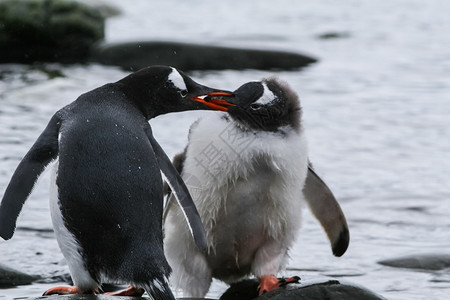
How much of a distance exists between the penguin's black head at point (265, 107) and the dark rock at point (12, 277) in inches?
49.9

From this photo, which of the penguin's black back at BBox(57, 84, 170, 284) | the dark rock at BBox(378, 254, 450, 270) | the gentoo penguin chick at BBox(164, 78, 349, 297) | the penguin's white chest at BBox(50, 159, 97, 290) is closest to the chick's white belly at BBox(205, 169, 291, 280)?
the gentoo penguin chick at BBox(164, 78, 349, 297)

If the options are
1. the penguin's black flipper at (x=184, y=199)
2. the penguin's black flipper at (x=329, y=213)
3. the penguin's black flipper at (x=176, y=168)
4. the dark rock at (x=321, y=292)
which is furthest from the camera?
the penguin's black flipper at (x=329, y=213)

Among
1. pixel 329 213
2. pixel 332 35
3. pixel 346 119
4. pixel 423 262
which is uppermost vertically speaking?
pixel 329 213

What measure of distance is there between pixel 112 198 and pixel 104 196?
0.10 ft

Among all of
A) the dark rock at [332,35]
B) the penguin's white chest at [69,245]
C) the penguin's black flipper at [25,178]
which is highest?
the penguin's black flipper at [25,178]

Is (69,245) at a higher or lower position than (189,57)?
higher

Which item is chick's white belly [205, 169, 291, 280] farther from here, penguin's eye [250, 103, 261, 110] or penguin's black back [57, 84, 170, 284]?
penguin's black back [57, 84, 170, 284]

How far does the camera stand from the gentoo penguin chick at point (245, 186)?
4.08m

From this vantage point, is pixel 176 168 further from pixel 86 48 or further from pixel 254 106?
pixel 86 48

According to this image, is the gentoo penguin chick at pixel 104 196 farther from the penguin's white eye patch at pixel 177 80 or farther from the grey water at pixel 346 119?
the grey water at pixel 346 119

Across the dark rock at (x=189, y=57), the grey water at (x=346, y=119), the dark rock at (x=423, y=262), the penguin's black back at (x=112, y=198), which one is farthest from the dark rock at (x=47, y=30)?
the penguin's black back at (x=112, y=198)

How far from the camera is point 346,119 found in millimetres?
8703

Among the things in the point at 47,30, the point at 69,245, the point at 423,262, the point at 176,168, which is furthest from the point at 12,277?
the point at 47,30

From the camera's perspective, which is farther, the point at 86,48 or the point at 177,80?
the point at 86,48
